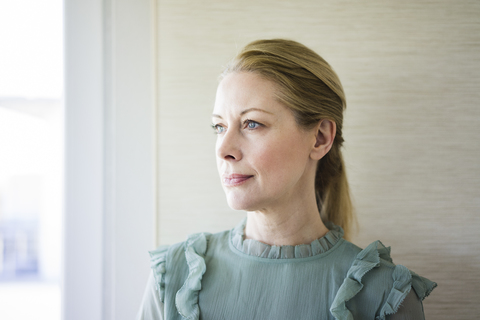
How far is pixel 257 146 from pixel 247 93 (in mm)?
143

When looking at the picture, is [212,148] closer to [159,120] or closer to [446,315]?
[159,120]

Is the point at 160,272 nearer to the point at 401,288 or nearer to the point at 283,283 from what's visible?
the point at 283,283

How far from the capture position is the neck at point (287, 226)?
3.20 ft

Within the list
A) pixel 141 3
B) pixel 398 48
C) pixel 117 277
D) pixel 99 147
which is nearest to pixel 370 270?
pixel 398 48

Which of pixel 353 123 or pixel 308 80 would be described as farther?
pixel 353 123

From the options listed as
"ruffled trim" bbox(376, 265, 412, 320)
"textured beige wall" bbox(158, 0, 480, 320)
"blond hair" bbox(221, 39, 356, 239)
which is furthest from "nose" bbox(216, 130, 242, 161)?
"ruffled trim" bbox(376, 265, 412, 320)

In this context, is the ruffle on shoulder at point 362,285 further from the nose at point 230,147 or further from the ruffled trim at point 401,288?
the nose at point 230,147

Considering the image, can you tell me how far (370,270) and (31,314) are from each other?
1.31m

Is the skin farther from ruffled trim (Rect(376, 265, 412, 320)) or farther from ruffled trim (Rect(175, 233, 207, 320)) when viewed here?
ruffled trim (Rect(376, 265, 412, 320))

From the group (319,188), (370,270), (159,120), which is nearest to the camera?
(370,270)

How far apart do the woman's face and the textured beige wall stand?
14.1 inches

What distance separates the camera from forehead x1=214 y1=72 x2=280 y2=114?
0.90 metres

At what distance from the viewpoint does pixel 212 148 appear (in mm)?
1259

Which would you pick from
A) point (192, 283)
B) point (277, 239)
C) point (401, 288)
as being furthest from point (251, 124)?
point (401, 288)
